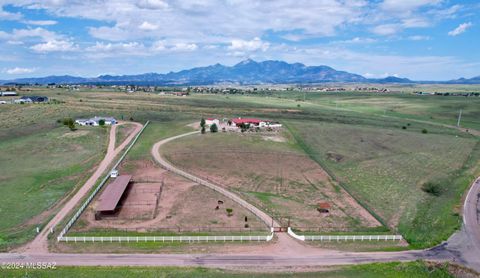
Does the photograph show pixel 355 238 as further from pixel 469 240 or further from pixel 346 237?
pixel 469 240

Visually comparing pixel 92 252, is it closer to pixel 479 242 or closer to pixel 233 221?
pixel 233 221

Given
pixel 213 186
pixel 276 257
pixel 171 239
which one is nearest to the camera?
pixel 276 257

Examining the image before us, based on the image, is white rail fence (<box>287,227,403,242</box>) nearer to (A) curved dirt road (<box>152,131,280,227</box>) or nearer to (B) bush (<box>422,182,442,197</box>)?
(A) curved dirt road (<box>152,131,280,227</box>)

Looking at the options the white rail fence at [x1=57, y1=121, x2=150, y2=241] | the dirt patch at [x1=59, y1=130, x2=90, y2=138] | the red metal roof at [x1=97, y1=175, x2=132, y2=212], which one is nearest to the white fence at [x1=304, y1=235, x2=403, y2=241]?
the red metal roof at [x1=97, y1=175, x2=132, y2=212]

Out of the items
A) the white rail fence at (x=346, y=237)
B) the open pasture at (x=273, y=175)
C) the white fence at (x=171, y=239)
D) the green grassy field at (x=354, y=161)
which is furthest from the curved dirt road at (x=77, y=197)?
the white rail fence at (x=346, y=237)

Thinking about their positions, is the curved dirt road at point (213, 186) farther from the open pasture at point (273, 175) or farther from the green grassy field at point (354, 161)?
the green grassy field at point (354, 161)

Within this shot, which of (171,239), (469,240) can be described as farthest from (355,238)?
(171,239)
